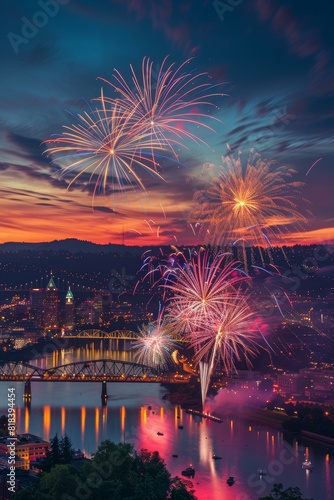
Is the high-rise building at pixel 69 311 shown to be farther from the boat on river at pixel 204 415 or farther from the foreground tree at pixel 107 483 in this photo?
the foreground tree at pixel 107 483

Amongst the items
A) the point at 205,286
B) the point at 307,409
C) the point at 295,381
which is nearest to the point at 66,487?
the point at 205,286

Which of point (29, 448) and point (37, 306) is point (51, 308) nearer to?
point (37, 306)

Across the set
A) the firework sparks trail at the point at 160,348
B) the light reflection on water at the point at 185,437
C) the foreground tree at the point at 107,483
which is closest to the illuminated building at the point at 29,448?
the light reflection on water at the point at 185,437

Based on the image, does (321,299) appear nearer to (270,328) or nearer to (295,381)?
(270,328)

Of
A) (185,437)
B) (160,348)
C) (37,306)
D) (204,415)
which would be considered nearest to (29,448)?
(185,437)

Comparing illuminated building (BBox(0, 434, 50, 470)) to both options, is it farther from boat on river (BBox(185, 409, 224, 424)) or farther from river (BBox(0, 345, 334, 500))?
boat on river (BBox(185, 409, 224, 424))

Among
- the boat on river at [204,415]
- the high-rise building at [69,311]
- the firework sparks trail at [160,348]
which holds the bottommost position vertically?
the boat on river at [204,415]
